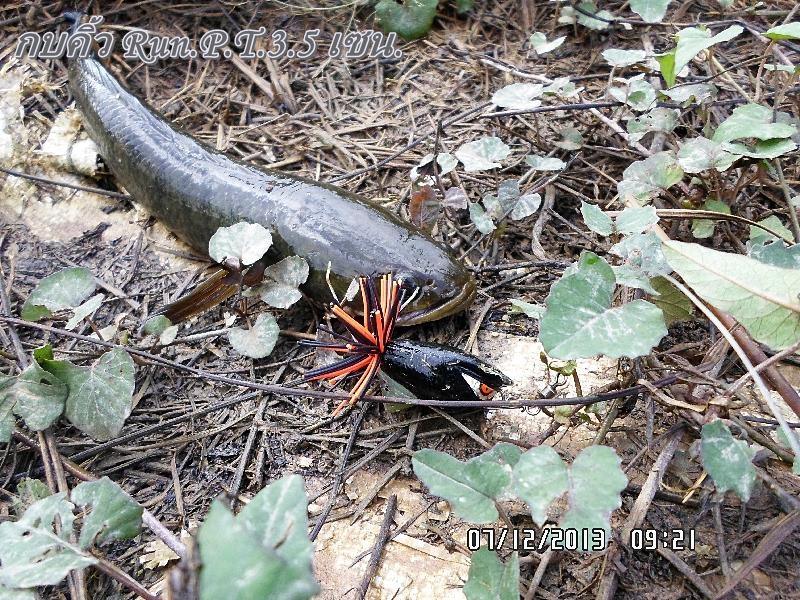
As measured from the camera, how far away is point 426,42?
148 inches

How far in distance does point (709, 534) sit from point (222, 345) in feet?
6.05

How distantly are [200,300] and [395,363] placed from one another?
98cm

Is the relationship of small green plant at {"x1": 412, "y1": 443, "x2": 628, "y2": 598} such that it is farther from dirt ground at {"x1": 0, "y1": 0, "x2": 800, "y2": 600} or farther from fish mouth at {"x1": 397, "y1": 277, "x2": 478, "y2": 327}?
fish mouth at {"x1": 397, "y1": 277, "x2": 478, "y2": 327}

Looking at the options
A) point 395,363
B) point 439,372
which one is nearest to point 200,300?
point 395,363

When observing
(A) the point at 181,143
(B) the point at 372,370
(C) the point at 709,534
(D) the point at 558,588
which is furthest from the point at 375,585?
(A) the point at 181,143

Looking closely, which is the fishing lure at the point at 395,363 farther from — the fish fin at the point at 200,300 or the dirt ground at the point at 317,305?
the fish fin at the point at 200,300

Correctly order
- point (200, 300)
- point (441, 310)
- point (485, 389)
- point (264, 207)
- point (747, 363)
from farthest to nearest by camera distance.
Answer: point (264, 207), point (200, 300), point (441, 310), point (485, 389), point (747, 363)

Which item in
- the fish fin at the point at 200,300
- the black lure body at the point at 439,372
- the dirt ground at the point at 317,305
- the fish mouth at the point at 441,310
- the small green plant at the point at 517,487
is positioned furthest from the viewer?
the fish fin at the point at 200,300

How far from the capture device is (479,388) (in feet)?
6.63

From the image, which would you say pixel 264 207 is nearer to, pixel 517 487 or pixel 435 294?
Answer: pixel 435 294

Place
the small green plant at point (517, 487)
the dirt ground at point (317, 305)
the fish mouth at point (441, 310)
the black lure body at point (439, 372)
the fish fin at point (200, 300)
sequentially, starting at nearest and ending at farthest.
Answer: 1. the small green plant at point (517, 487)
2. the dirt ground at point (317, 305)
3. the black lure body at point (439, 372)
4. the fish mouth at point (441, 310)
5. the fish fin at point (200, 300)

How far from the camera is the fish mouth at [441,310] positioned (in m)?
2.35

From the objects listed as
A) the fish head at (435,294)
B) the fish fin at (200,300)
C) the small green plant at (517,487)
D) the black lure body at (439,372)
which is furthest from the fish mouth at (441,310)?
the small green plant at (517,487)

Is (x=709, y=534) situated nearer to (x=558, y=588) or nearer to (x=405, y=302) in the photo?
(x=558, y=588)
